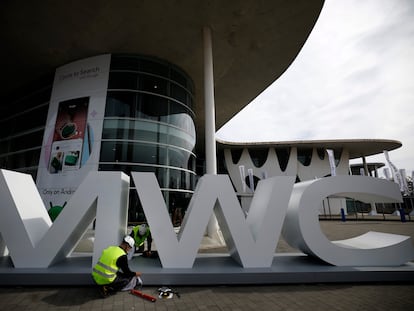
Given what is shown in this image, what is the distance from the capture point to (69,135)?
12.7 m

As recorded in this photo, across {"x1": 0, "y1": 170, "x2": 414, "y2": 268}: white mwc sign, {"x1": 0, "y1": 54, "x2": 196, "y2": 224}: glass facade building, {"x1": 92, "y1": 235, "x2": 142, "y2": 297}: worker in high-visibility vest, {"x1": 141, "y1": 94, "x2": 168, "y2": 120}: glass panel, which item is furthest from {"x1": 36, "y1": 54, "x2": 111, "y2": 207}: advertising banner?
{"x1": 92, "y1": 235, "x2": 142, "y2": 297}: worker in high-visibility vest

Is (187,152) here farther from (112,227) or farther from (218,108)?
(112,227)

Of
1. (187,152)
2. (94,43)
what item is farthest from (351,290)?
(94,43)

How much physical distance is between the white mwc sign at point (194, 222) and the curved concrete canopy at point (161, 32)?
33.0 feet

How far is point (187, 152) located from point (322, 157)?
26051 millimetres

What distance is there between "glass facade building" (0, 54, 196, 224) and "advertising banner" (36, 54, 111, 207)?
557 mm

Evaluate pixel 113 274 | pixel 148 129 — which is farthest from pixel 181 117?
pixel 113 274

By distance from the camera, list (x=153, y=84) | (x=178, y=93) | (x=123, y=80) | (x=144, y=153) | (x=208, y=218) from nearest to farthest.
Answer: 1. (x=208, y=218)
2. (x=144, y=153)
3. (x=123, y=80)
4. (x=153, y=84)
5. (x=178, y=93)

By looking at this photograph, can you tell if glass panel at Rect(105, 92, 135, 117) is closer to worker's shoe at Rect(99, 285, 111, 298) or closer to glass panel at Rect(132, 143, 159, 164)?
glass panel at Rect(132, 143, 159, 164)

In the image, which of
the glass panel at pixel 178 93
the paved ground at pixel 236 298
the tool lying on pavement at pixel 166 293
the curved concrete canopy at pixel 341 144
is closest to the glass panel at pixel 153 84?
the glass panel at pixel 178 93

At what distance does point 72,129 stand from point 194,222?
11.3 meters

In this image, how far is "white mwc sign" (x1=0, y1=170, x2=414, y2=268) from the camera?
4695mm

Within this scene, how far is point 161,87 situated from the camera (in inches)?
557

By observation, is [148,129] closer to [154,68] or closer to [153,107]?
[153,107]
